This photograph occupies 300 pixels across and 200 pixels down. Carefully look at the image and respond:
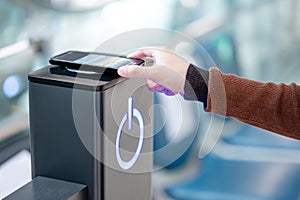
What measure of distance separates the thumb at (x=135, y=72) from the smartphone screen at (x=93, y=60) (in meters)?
0.02

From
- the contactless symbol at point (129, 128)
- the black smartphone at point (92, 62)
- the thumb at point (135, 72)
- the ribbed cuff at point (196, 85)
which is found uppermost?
the black smartphone at point (92, 62)

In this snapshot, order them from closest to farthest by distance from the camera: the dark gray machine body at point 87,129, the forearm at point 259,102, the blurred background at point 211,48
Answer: the dark gray machine body at point 87,129 → the forearm at point 259,102 → the blurred background at point 211,48

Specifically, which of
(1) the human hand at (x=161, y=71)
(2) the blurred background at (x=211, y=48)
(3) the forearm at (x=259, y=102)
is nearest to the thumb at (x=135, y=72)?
(1) the human hand at (x=161, y=71)

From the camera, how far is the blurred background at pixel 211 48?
186 cm

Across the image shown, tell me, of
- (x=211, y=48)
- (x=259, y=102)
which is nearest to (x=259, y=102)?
(x=259, y=102)

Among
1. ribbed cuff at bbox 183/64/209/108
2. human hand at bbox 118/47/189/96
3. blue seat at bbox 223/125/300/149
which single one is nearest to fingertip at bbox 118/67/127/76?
human hand at bbox 118/47/189/96

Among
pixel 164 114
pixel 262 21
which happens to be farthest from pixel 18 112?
pixel 164 114

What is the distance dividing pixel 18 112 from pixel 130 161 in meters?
1.09

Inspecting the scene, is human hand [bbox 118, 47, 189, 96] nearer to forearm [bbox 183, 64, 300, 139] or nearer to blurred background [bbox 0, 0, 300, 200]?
forearm [bbox 183, 64, 300, 139]

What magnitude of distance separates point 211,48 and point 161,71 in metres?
1.14

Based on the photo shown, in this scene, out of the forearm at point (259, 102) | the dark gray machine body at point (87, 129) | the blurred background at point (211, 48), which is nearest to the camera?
the dark gray machine body at point (87, 129)

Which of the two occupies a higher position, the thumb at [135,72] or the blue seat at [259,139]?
the thumb at [135,72]

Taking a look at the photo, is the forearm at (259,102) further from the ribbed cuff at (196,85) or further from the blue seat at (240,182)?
the blue seat at (240,182)

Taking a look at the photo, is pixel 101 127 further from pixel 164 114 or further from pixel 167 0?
pixel 167 0
